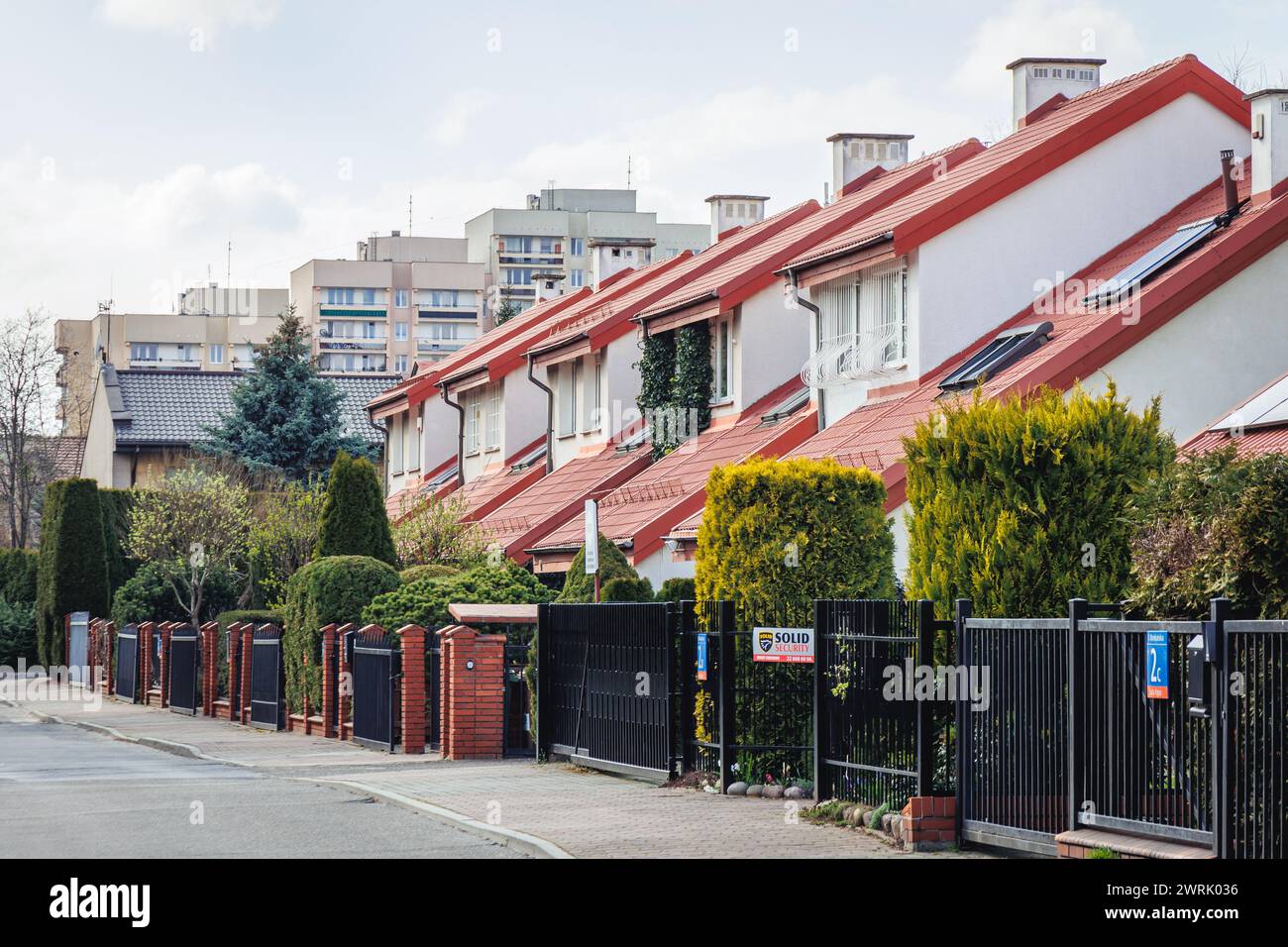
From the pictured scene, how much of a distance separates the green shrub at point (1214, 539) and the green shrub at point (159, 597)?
111ft

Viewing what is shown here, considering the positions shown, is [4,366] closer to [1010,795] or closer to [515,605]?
[515,605]

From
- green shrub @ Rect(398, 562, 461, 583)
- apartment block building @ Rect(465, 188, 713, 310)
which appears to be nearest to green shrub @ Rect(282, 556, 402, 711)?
green shrub @ Rect(398, 562, 461, 583)

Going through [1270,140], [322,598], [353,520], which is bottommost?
[322,598]

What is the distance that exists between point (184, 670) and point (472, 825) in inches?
851

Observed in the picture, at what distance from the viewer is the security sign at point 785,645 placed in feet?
52.2

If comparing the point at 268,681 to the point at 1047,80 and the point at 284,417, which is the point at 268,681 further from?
the point at 284,417

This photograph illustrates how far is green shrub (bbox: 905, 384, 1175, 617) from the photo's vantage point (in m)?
13.9

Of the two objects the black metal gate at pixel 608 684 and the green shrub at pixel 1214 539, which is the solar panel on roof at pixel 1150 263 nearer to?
the black metal gate at pixel 608 684

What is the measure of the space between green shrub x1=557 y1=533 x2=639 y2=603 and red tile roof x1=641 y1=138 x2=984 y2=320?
9.02 meters

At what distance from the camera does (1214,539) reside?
461 inches

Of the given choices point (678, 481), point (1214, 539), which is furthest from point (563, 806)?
point (678, 481)

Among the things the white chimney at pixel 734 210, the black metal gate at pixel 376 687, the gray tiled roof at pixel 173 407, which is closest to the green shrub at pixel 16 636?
the gray tiled roof at pixel 173 407

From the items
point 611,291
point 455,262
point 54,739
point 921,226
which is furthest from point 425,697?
point 455,262

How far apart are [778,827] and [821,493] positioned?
418cm
